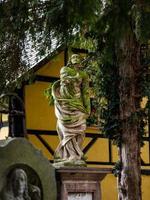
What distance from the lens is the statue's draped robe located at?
8.68m

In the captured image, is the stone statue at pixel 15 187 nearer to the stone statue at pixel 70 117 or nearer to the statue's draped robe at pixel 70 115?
the stone statue at pixel 70 117

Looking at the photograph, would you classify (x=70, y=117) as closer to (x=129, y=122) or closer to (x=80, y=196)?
(x=80, y=196)

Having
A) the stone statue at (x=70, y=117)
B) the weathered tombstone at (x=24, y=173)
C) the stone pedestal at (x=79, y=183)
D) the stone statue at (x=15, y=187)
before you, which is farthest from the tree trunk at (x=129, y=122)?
the stone statue at (x=15, y=187)

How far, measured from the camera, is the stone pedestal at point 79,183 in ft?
27.2

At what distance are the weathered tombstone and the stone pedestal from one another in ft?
0.64

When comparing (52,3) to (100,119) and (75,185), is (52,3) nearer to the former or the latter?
(75,185)

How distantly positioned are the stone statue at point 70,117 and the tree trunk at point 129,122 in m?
2.09

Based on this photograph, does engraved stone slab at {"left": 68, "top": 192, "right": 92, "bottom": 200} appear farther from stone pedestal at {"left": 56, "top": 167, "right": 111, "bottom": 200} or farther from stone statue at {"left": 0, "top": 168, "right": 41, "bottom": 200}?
stone statue at {"left": 0, "top": 168, "right": 41, "bottom": 200}

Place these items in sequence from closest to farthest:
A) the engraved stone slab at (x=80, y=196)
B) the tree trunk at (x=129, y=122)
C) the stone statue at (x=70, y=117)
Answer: the engraved stone slab at (x=80, y=196), the stone statue at (x=70, y=117), the tree trunk at (x=129, y=122)

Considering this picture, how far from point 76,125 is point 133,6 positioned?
2.04m

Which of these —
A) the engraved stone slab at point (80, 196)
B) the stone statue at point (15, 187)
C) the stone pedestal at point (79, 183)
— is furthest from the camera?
the engraved stone slab at point (80, 196)

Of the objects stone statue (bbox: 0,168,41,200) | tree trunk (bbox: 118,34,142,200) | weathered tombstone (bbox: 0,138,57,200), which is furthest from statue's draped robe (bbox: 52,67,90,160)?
tree trunk (bbox: 118,34,142,200)

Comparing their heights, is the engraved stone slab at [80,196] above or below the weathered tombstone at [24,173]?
below

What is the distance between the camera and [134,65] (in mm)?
11359
